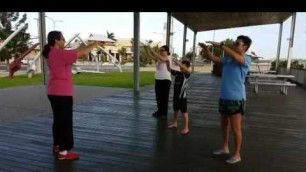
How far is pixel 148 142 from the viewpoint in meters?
4.59

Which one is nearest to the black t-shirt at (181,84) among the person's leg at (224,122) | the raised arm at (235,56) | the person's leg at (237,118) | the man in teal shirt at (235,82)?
the person's leg at (224,122)

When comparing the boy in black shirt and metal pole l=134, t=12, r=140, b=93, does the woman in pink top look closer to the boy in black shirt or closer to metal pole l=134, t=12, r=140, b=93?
the boy in black shirt

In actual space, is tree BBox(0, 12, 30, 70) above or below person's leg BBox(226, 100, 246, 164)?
above

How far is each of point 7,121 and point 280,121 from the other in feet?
16.5

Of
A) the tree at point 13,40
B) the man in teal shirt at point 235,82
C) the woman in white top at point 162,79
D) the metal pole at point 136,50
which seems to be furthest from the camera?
the tree at point 13,40

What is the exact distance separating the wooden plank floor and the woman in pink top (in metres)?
0.27

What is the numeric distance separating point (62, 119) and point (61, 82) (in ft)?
1.46

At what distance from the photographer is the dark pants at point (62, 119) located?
12.2 feet

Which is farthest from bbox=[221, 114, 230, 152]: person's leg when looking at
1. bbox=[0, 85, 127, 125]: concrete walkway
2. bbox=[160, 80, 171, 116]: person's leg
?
bbox=[0, 85, 127, 125]: concrete walkway

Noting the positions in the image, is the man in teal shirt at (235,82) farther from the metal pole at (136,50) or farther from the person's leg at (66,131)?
the metal pole at (136,50)

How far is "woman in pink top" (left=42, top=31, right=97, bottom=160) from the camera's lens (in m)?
3.56
